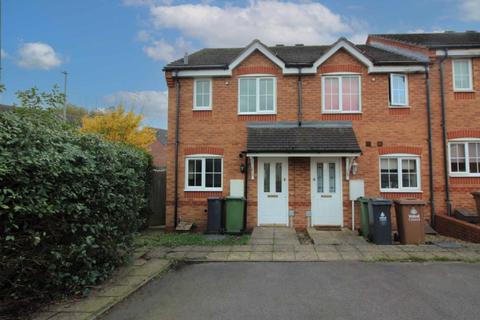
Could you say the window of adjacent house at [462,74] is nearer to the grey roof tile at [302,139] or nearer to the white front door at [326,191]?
the grey roof tile at [302,139]

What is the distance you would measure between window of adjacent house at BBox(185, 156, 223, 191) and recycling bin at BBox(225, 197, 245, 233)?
1147 mm

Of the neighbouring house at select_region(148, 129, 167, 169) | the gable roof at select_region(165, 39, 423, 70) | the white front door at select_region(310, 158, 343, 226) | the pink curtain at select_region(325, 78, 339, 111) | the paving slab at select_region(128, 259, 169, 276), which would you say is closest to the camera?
the paving slab at select_region(128, 259, 169, 276)

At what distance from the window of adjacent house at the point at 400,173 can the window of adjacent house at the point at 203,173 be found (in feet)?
18.3

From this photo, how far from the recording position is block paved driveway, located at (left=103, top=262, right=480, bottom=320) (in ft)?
14.3

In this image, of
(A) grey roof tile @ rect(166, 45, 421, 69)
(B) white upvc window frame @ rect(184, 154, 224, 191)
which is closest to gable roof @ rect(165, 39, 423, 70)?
(A) grey roof tile @ rect(166, 45, 421, 69)

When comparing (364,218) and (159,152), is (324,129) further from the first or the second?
(159,152)

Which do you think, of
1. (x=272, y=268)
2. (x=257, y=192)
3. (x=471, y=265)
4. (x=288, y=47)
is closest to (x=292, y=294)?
(x=272, y=268)

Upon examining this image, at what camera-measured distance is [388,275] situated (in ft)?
19.4

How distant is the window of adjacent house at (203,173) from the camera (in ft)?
36.7

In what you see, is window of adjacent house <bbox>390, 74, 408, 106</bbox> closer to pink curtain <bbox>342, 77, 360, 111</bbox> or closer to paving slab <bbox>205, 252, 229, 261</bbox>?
pink curtain <bbox>342, 77, 360, 111</bbox>

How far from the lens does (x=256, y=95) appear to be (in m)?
11.4

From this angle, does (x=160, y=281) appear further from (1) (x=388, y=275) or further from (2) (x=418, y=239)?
(2) (x=418, y=239)

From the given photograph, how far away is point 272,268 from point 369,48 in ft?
36.1

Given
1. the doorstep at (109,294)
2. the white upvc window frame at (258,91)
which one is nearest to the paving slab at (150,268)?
the doorstep at (109,294)
